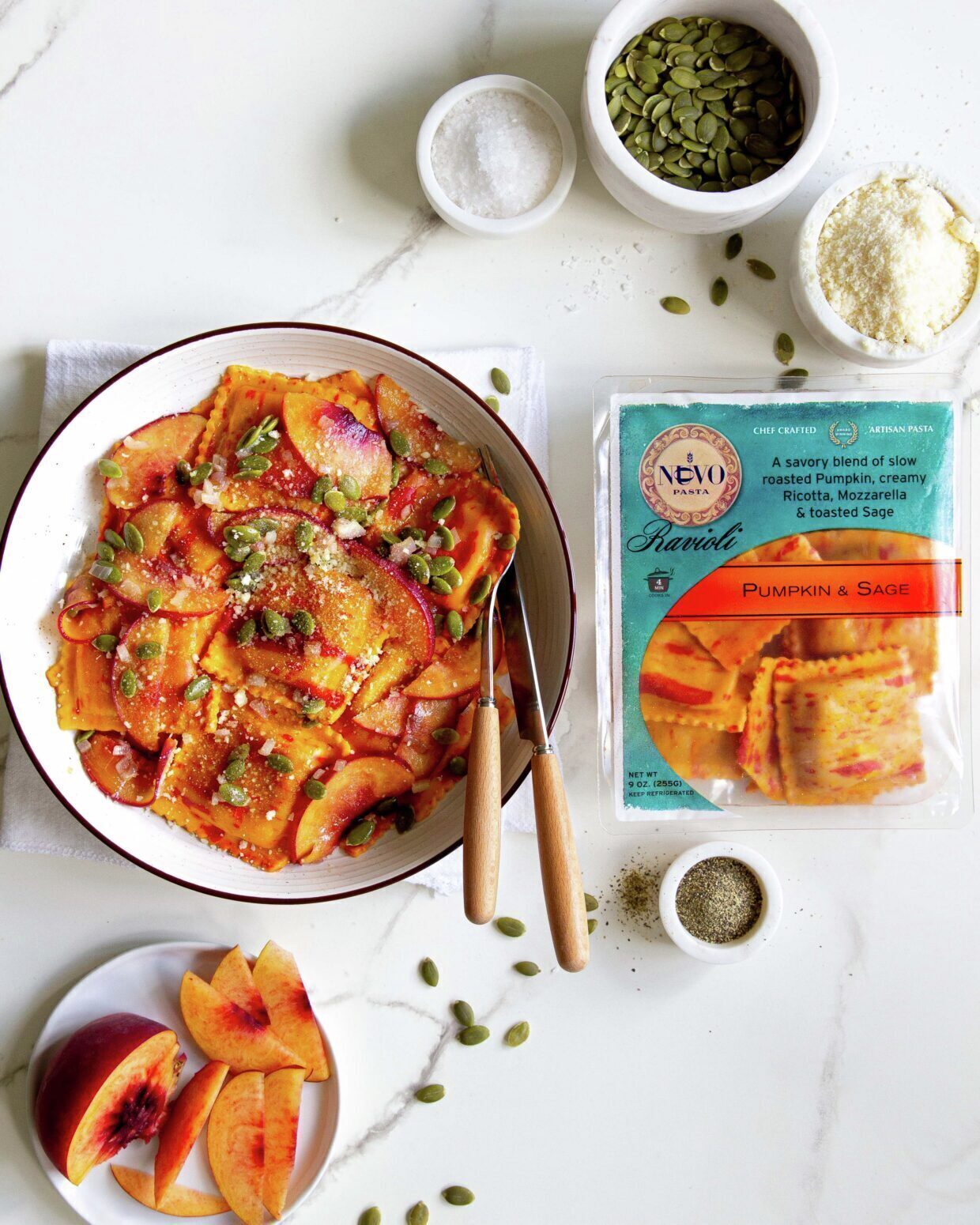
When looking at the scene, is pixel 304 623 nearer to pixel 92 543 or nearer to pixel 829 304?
pixel 92 543

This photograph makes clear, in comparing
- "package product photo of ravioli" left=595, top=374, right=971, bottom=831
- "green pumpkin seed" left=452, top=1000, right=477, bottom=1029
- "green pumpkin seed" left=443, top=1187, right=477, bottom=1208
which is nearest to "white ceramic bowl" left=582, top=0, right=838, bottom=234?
"package product photo of ravioli" left=595, top=374, right=971, bottom=831

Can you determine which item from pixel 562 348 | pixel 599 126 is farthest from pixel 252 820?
pixel 599 126

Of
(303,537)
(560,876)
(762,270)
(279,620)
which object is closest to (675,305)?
(762,270)

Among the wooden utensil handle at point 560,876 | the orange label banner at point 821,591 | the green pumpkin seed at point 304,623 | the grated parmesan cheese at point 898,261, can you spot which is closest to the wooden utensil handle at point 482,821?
the wooden utensil handle at point 560,876

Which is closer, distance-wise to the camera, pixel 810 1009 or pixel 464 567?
pixel 464 567

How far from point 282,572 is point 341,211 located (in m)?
0.66

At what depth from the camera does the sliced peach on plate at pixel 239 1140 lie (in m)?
1.49

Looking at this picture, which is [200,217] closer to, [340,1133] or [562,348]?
[562,348]

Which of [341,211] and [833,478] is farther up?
[341,211]

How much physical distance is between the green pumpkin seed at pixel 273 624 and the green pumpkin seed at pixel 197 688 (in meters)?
0.12

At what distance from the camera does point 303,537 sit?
1378 mm

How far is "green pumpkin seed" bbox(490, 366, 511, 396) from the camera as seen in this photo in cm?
153

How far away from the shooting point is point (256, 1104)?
58.9 inches

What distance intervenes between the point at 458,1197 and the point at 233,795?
0.86 m
